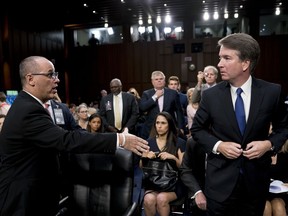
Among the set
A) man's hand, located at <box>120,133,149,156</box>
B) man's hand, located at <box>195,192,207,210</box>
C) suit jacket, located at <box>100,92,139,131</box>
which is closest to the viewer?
man's hand, located at <box>120,133,149,156</box>

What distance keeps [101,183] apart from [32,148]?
527 mm

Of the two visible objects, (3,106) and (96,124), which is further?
(3,106)

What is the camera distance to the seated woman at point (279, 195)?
2555mm

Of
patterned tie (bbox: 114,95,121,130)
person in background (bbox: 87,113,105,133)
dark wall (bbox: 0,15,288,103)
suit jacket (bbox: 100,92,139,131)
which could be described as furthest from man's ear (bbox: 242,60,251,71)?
dark wall (bbox: 0,15,288,103)

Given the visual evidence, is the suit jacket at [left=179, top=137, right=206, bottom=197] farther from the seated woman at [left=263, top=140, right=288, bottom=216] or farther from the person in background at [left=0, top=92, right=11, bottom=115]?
the person in background at [left=0, top=92, right=11, bottom=115]

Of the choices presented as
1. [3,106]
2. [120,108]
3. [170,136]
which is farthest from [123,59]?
[170,136]

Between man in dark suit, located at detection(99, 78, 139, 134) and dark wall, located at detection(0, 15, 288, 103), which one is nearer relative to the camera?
man in dark suit, located at detection(99, 78, 139, 134)

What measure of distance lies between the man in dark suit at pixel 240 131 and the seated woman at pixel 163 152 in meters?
1.24

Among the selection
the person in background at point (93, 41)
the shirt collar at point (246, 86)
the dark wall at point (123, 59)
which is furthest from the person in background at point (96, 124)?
the person in background at point (93, 41)

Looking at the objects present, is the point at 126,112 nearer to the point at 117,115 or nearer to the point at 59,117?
the point at 117,115

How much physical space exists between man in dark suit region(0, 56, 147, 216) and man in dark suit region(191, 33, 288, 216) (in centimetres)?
45

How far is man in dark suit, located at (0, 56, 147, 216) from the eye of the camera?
155cm

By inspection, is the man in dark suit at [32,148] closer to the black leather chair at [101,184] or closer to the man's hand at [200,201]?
the black leather chair at [101,184]

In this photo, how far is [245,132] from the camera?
1456 millimetres
